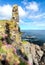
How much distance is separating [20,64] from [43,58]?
3482 inches

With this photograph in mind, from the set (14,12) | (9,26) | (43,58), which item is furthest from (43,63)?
(9,26)

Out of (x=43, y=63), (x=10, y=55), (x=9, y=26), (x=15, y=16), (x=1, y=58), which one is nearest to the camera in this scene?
(x=1, y=58)

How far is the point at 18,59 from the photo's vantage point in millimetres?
13156

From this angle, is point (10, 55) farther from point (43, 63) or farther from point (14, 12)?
point (43, 63)

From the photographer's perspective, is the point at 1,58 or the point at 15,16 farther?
the point at 15,16

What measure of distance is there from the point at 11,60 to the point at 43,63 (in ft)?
274

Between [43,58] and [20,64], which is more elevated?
[20,64]

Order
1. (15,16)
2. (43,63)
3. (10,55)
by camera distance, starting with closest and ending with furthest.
Answer: (10,55), (15,16), (43,63)

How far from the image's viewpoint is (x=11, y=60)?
12.4 meters

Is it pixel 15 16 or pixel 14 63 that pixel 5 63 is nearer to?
pixel 14 63

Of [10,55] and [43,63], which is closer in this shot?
[10,55]

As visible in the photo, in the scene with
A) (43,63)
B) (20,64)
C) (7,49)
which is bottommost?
(43,63)

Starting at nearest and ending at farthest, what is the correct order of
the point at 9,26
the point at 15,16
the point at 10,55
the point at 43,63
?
the point at 10,55, the point at 9,26, the point at 15,16, the point at 43,63

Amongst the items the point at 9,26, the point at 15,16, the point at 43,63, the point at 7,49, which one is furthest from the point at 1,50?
the point at 43,63
